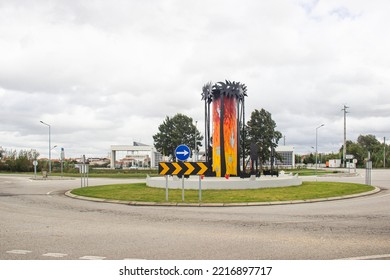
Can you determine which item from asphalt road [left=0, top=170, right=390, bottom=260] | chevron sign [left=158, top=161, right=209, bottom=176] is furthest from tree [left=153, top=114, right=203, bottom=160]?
asphalt road [left=0, top=170, right=390, bottom=260]

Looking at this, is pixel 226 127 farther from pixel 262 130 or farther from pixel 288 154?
pixel 288 154

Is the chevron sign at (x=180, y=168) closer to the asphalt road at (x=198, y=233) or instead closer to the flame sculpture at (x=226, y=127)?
the asphalt road at (x=198, y=233)

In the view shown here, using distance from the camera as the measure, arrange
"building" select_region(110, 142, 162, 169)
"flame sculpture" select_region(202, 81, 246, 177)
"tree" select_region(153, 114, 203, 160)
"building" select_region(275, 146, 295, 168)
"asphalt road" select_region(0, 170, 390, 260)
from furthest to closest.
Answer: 1. "building" select_region(110, 142, 162, 169)
2. "building" select_region(275, 146, 295, 168)
3. "tree" select_region(153, 114, 203, 160)
4. "flame sculpture" select_region(202, 81, 246, 177)
5. "asphalt road" select_region(0, 170, 390, 260)

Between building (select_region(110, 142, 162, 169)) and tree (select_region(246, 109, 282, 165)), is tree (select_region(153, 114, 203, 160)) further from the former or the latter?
tree (select_region(246, 109, 282, 165))

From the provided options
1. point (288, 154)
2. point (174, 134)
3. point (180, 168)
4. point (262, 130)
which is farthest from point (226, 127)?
point (288, 154)

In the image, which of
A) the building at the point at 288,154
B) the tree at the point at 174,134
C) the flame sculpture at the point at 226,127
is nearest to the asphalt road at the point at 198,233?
the flame sculpture at the point at 226,127

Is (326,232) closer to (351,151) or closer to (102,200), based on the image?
(102,200)

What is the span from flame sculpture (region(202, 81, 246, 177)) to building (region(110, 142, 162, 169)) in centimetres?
8483

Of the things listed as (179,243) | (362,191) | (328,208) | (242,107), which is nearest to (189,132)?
(242,107)

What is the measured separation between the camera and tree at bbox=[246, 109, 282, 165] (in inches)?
2766

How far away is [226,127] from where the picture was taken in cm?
2661

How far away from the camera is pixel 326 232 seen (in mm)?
9414

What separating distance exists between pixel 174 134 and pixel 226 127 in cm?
6855

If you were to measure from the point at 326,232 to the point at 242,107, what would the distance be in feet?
62.1
